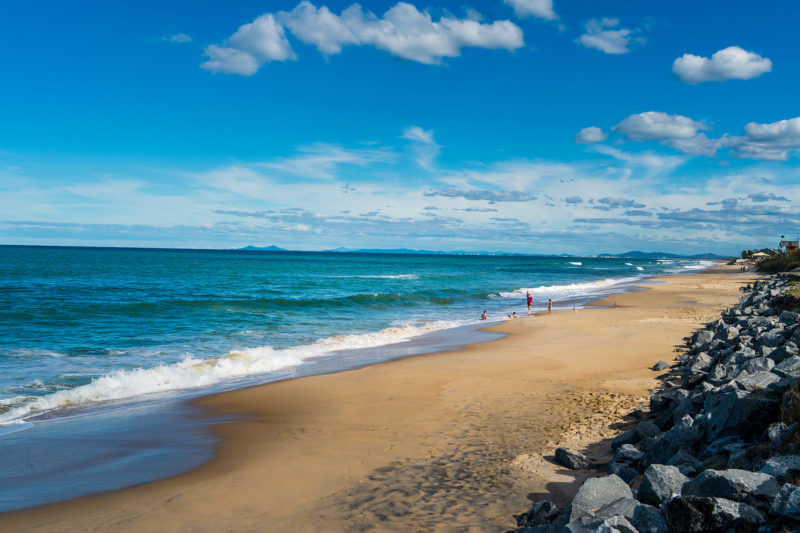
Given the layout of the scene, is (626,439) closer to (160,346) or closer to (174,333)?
(160,346)

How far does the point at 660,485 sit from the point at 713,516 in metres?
0.74

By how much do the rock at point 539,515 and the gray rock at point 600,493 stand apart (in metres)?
0.52

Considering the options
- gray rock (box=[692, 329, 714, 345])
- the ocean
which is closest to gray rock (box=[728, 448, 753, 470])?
the ocean

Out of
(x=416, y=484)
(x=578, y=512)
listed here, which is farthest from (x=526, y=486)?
(x=578, y=512)

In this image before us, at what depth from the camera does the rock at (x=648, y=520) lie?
14.1ft

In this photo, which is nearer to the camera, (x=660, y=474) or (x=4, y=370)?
(x=660, y=474)

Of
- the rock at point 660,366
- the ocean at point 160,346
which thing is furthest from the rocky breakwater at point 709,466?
the ocean at point 160,346

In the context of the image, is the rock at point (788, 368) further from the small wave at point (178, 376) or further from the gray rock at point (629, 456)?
the small wave at point (178, 376)

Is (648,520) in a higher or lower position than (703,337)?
higher

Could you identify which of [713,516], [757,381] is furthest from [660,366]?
[713,516]

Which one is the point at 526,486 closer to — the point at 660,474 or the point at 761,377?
the point at 660,474

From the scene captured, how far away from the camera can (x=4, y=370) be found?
1527 centimetres

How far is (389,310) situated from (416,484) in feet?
89.4

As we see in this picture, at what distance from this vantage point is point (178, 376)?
48.3 ft
